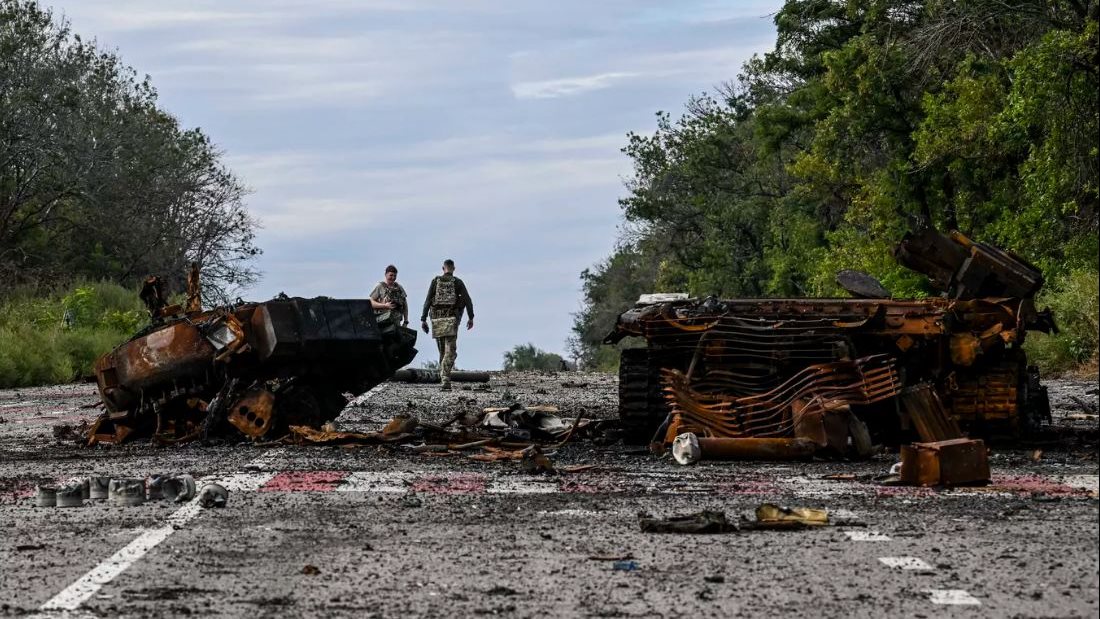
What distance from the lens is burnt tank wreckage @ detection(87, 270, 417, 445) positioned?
18.4 meters

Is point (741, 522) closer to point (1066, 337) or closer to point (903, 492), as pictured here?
point (903, 492)

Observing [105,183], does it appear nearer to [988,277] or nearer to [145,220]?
[145,220]

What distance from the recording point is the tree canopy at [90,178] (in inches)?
2306

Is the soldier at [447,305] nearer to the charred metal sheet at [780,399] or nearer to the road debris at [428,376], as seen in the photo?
the road debris at [428,376]

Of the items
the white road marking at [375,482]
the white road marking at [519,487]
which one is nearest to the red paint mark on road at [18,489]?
the white road marking at [375,482]

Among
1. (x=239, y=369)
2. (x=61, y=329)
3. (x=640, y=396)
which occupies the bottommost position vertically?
(x=640, y=396)

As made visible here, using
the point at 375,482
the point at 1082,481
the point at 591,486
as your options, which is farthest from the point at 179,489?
the point at 1082,481

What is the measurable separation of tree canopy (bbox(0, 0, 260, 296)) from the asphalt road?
42.9 meters

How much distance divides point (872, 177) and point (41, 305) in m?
22.9

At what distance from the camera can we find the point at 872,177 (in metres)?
51.9

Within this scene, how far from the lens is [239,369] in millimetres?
18609

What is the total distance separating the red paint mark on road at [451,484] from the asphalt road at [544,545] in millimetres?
22

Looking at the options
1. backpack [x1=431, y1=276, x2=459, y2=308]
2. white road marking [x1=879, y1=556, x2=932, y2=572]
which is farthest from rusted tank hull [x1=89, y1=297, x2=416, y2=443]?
white road marking [x1=879, y1=556, x2=932, y2=572]

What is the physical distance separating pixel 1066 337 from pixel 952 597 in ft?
97.6
